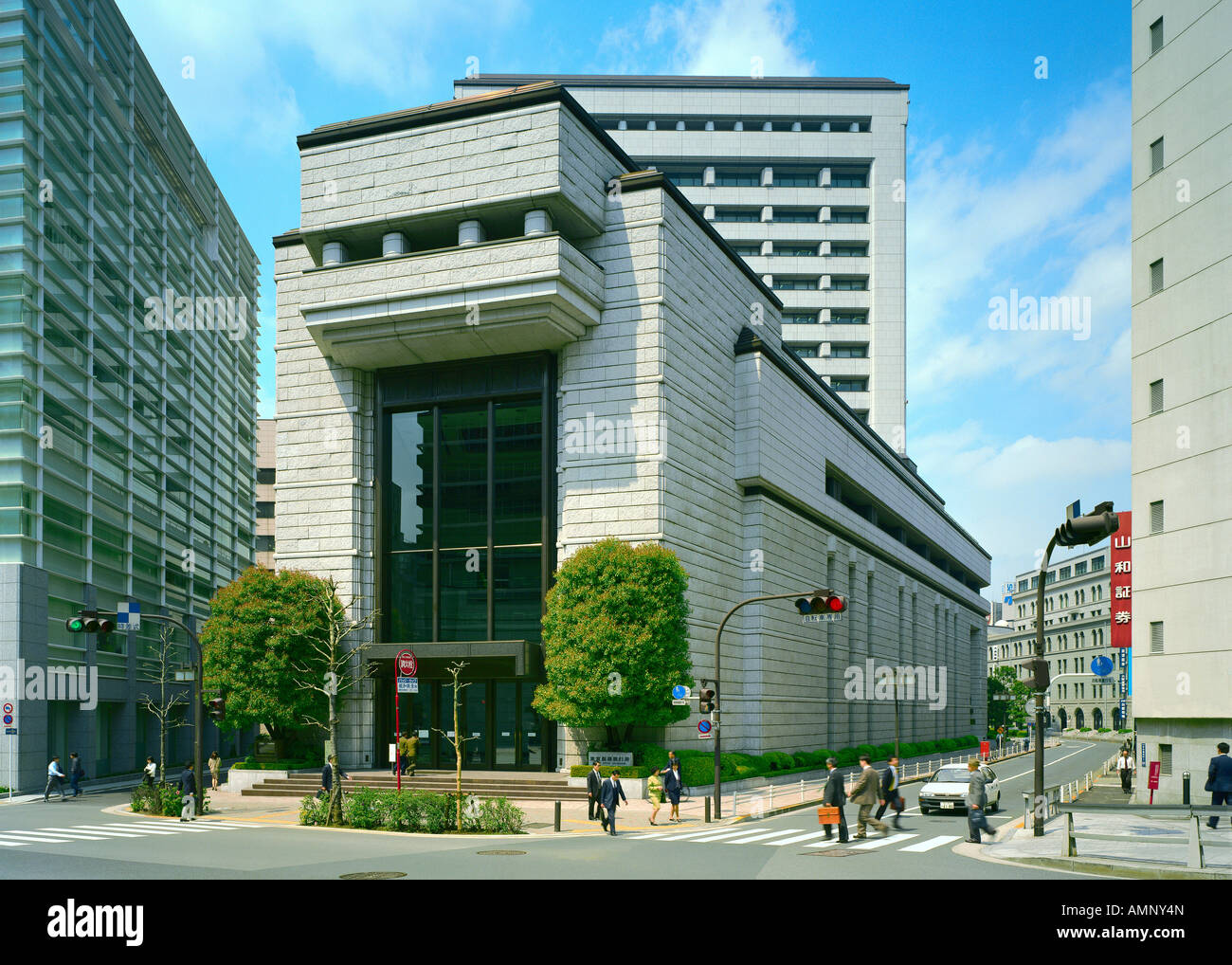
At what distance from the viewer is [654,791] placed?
33688 millimetres

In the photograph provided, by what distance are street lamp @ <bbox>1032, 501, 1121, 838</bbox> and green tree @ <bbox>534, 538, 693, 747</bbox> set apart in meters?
13.9

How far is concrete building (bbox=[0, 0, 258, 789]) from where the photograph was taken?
46.9 meters

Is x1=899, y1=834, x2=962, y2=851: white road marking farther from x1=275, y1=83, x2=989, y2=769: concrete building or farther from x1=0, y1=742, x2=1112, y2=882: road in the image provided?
x1=275, y1=83, x2=989, y2=769: concrete building

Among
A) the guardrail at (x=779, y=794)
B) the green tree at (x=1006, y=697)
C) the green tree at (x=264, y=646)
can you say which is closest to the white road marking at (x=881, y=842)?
the guardrail at (x=779, y=794)

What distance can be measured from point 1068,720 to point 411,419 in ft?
458

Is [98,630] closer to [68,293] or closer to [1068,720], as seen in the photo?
[68,293]

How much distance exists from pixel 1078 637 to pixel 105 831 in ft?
440

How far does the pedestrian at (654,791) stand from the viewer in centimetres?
3031

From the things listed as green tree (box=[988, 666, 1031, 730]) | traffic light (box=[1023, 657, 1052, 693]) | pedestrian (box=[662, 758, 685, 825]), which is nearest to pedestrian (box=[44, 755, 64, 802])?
pedestrian (box=[662, 758, 685, 825])

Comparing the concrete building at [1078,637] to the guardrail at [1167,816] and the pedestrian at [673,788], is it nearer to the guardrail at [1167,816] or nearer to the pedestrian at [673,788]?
the pedestrian at [673,788]

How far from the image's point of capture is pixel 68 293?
5141cm

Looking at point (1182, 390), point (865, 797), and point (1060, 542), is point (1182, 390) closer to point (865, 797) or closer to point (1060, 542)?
point (1060, 542)

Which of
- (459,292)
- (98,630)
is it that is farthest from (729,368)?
(98,630)
